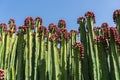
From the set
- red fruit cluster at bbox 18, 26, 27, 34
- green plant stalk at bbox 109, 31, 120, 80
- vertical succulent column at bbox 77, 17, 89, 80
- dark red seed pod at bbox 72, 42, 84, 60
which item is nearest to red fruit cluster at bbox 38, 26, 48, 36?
red fruit cluster at bbox 18, 26, 27, 34

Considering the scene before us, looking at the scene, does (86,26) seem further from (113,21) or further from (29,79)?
(29,79)

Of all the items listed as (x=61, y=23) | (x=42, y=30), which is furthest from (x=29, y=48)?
(x=61, y=23)

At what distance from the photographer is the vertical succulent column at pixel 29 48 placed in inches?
279

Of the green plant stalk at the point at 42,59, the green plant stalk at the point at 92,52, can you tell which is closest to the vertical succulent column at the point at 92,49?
the green plant stalk at the point at 92,52

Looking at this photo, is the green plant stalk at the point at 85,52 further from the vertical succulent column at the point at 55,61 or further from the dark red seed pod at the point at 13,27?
the dark red seed pod at the point at 13,27

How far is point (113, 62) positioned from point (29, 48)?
83.2 inches

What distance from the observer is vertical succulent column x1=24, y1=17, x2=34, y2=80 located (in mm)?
7088

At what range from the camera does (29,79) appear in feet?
22.9

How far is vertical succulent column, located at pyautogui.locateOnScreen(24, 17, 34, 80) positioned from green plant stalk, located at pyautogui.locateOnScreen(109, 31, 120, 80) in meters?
1.79

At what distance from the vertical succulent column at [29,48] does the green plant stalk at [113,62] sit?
179 cm

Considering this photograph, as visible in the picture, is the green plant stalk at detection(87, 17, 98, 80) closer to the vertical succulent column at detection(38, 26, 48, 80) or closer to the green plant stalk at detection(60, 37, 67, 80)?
the green plant stalk at detection(60, 37, 67, 80)

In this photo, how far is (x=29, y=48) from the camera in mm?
7508

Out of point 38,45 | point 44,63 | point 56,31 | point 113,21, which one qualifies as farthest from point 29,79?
point 113,21

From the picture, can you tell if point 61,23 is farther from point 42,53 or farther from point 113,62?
point 113,62
